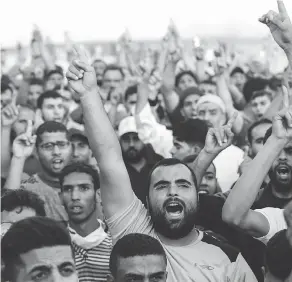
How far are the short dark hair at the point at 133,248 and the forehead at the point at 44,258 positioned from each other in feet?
1.38

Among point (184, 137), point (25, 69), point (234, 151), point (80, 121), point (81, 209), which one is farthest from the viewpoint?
point (25, 69)

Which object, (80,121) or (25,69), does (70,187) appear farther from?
(25,69)

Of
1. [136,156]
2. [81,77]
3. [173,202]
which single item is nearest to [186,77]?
[136,156]

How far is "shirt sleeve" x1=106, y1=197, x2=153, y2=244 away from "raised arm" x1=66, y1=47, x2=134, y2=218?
0.09 feet

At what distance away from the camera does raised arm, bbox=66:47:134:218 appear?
11.9 feet

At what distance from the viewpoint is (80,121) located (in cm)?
703

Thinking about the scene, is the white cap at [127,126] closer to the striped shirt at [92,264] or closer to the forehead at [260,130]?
the forehead at [260,130]

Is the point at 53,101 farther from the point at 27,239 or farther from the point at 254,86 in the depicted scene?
the point at 27,239

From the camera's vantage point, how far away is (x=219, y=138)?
409 centimetres

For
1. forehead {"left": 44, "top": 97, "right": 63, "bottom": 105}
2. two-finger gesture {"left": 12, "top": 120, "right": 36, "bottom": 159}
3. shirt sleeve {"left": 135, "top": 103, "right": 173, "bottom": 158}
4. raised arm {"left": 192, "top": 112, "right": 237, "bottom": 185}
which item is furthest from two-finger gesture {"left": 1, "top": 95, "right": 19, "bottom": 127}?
raised arm {"left": 192, "top": 112, "right": 237, "bottom": 185}

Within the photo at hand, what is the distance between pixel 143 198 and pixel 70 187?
0.49 m

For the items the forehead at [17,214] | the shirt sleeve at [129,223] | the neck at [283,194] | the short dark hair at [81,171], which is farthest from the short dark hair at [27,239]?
the short dark hair at [81,171]

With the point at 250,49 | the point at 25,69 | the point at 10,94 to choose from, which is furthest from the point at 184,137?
the point at 250,49

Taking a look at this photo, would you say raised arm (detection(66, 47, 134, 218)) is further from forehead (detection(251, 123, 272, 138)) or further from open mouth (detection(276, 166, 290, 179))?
forehead (detection(251, 123, 272, 138))
